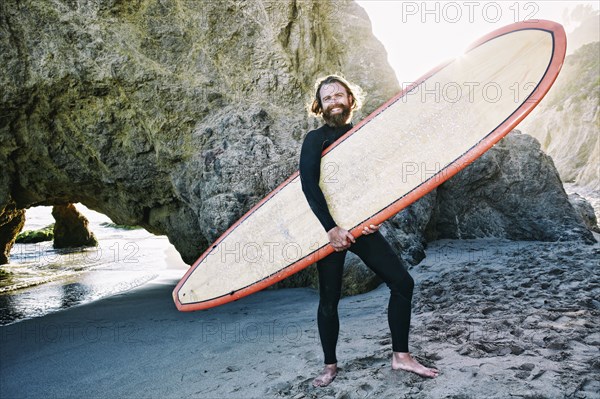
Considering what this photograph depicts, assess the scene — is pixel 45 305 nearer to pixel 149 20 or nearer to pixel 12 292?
pixel 12 292

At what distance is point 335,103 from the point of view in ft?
6.95

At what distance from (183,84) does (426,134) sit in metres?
3.48

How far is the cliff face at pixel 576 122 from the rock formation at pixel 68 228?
→ 2337 centimetres

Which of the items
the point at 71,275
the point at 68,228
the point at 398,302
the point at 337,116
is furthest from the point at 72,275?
the point at 398,302

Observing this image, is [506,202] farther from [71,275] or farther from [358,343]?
[71,275]

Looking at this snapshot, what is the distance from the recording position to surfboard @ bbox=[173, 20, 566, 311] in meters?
2.22

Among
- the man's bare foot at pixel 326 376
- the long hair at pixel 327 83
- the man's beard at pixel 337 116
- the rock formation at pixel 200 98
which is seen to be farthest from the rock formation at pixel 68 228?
the man's bare foot at pixel 326 376

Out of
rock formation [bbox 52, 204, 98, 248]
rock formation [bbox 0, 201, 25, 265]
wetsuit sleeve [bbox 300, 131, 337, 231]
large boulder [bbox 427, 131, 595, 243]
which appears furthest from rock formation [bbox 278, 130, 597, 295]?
rock formation [bbox 52, 204, 98, 248]

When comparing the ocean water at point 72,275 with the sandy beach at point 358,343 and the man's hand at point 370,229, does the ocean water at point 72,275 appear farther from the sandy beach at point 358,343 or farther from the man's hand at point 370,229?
the man's hand at point 370,229

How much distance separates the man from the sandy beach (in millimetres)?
118

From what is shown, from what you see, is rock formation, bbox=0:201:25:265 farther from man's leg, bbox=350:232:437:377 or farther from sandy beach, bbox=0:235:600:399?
man's leg, bbox=350:232:437:377

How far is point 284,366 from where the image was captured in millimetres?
2246

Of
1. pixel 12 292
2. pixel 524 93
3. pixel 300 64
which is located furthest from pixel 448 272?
pixel 12 292

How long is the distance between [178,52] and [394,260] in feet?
13.5
